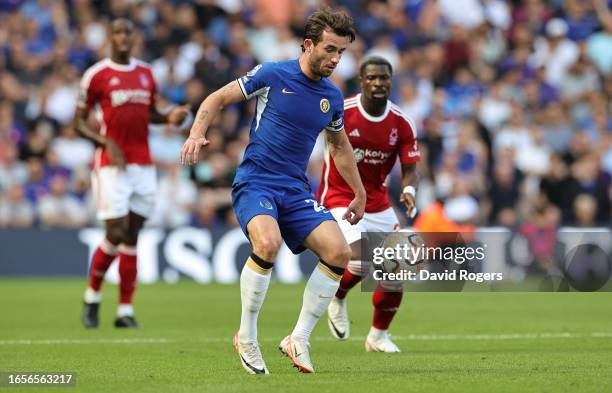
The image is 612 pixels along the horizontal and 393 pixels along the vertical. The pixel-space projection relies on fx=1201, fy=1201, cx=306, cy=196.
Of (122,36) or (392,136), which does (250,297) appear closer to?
(392,136)

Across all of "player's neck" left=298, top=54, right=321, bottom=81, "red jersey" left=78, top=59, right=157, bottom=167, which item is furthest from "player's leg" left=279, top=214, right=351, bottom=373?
"red jersey" left=78, top=59, right=157, bottom=167

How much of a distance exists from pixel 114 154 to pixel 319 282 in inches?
203

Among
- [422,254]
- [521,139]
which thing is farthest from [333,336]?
[521,139]

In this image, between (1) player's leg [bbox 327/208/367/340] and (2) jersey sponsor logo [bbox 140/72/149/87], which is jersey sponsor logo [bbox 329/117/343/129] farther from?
(2) jersey sponsor logo [bbox 140/72/149/87]

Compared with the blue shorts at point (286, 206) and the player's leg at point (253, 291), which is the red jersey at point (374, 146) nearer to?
the blue shorts at point (286, 206)

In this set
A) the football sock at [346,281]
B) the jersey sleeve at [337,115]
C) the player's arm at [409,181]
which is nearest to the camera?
the jersey sleeve at [337,115]

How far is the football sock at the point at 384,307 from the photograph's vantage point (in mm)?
11398

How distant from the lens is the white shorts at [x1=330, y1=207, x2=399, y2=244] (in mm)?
11773

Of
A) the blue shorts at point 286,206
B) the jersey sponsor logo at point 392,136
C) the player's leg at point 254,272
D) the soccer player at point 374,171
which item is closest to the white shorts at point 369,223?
the soccer player at point 374,171

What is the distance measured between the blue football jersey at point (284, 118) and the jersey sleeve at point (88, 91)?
5124 millimetres

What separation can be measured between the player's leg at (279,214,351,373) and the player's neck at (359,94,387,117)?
276 cm

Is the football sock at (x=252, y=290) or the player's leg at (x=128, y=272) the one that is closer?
the football sock at (x=252, y=290)

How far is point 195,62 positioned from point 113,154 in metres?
10.2

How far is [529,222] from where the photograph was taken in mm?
22297
